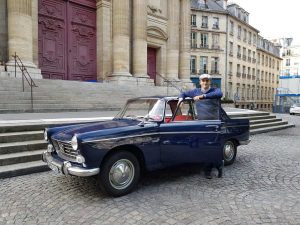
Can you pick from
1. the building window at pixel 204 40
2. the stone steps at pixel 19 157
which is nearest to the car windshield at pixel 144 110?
the stone steps at pixel 19 157

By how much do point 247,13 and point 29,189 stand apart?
2169 inches

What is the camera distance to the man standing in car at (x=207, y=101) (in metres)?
5.01

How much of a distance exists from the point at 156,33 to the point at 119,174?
Answer: 18.9 m

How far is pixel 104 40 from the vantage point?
1797 cm

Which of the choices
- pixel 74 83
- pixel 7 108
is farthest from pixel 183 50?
pixel 7 108

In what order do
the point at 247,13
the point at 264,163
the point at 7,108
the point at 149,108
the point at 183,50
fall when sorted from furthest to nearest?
the point at 247,13 → the point at 183,50 → the point at 7,108 → the point at 264,163 → the point at 149,108

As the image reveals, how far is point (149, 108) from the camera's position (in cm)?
486

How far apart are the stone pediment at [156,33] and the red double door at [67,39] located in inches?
184

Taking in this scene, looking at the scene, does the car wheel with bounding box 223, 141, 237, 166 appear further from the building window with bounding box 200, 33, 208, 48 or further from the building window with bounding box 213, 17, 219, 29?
the building window with bounding box 213, 17, 219, 29

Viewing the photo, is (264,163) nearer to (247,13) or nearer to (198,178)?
(198,178)

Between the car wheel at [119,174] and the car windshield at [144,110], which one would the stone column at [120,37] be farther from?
the car wheel at [119,174]

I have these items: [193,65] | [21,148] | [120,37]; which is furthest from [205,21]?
[21,148]

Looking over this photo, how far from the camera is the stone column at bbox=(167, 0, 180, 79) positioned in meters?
22.5

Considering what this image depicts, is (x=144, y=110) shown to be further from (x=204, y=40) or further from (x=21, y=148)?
(x=204, y=40)
